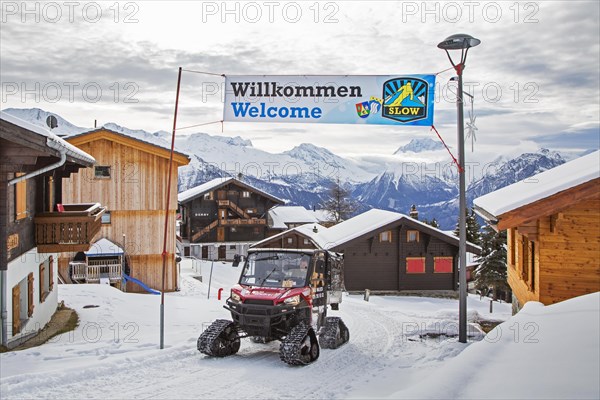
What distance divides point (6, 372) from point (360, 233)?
84.0 ft

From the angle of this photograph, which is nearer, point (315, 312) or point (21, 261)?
point (315, 312)

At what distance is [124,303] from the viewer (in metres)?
20.0

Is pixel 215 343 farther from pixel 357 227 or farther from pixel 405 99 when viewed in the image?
pixel 357 227

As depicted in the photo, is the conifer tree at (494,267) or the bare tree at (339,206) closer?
the conifer tree at (494,267)

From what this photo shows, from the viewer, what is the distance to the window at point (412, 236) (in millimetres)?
35500

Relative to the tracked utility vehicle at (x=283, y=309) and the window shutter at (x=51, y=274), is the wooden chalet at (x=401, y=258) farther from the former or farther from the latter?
the tracked utility vehicle at (x=283, y=309)

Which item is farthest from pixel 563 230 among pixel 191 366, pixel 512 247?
pixel 191 366

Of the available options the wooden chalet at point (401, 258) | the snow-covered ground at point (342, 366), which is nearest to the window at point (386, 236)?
the wooden chalet at point (401, 258)

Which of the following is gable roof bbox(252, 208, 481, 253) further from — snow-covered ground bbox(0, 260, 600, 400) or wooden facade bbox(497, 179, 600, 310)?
wooden facade bbox(497, 179, 600, 310)

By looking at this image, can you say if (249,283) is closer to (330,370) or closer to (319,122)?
(330,370)

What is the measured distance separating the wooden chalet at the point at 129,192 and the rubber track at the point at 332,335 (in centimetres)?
1797

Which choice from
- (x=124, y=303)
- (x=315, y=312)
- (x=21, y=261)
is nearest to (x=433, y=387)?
(x=315, y=312)

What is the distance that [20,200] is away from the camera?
46.0 feet

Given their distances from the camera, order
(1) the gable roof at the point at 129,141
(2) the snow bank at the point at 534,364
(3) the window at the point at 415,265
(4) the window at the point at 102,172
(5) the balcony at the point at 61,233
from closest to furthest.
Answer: (2) the snow bank at the point at 534,364
(5) the balcony at the point at 61,233
(1) the gable roof at the point at 129,141
(4) the window at the point at 102,172
(3) the window at the point at 415,265
